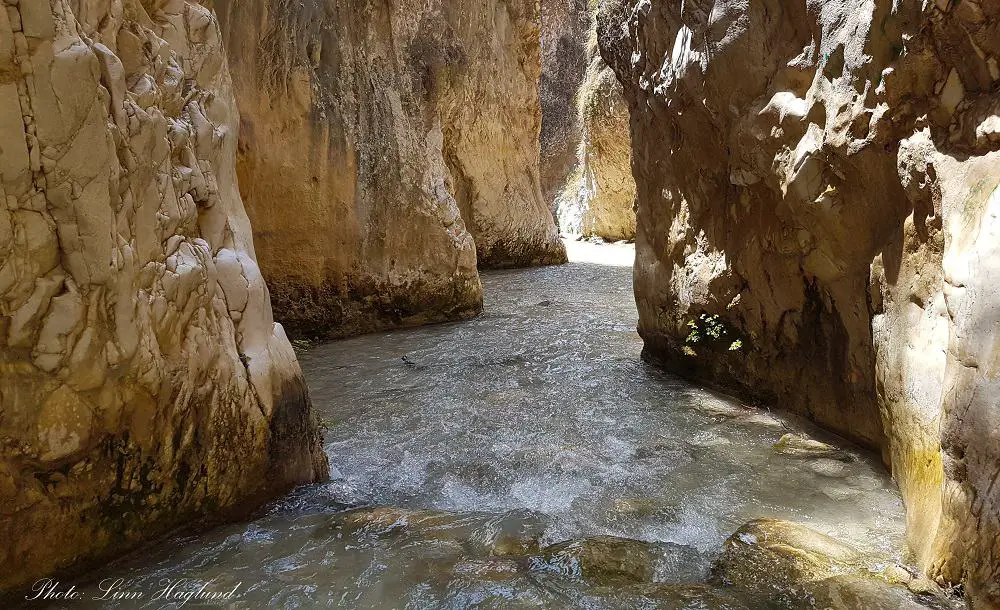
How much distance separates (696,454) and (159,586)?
2774mm

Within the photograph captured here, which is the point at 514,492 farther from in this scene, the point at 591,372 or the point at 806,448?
the point at 591,372

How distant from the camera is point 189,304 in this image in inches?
116

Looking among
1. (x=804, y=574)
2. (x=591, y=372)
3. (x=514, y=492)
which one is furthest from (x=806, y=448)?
(x=591, y=372)

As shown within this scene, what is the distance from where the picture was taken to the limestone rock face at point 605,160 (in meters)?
20.0

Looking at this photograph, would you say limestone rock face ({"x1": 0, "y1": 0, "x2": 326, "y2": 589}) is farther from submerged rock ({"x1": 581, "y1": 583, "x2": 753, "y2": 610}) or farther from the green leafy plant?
the green leafy plant

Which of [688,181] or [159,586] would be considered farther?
[688,181]

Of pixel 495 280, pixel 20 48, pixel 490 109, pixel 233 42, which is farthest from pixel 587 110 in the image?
pixel 20 48

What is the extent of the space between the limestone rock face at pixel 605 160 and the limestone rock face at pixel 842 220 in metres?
14.4

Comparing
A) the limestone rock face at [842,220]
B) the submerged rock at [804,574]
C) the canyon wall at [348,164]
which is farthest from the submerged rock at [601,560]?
the canyon wall at [348,164]

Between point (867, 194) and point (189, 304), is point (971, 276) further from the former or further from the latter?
point (189, 304)

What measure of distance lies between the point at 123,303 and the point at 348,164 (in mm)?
4861

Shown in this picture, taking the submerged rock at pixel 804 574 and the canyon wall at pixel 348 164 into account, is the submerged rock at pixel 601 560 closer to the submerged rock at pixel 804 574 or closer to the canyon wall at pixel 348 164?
the submerged rock at pixel 804 574

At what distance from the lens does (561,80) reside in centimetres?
2530

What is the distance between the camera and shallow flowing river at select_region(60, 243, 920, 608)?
8.48 ft
